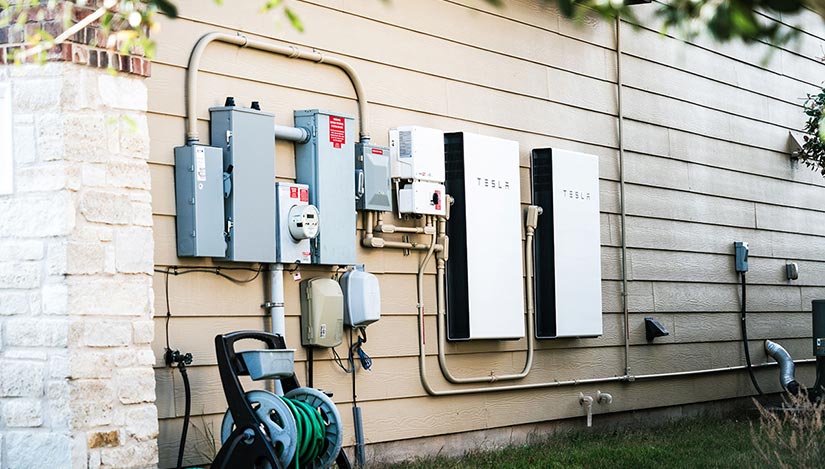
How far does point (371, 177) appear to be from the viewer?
5.92 metres

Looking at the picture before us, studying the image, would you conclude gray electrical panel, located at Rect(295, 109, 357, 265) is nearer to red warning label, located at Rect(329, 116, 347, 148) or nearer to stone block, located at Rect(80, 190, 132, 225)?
red warning label, located at Rect(329, 116, 347, 148)

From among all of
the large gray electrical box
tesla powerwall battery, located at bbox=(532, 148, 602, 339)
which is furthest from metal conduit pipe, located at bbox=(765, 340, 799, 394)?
the large gray electrical box

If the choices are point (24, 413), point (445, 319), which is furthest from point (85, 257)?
point (445, 319)

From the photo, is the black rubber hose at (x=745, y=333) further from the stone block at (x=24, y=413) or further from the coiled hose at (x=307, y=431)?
the stone block at (x=24, y=413)

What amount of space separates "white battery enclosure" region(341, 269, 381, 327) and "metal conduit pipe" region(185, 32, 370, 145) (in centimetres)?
73

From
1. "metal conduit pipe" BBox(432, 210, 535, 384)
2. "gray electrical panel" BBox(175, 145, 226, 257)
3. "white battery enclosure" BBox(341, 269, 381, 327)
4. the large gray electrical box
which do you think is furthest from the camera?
"metal conduit pipe" BBox(432, 210, 535, 384)

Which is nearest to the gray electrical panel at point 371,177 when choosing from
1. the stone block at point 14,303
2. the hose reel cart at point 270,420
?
the hose reel cart at point 270,420

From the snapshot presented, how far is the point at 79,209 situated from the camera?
4242mm

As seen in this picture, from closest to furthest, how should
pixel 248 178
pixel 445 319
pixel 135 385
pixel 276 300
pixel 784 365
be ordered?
pixel 135 385 → pixel 248 178 → pixel 276 300 → pixel 445 319 → pixel 784 365

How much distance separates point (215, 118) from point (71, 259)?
3.98ft

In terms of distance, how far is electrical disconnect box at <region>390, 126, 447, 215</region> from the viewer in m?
6.17

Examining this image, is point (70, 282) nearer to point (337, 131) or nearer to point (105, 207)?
point (105, 207)

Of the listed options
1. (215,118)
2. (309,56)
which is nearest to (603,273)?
(309,56)

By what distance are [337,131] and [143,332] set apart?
66.6 inches
